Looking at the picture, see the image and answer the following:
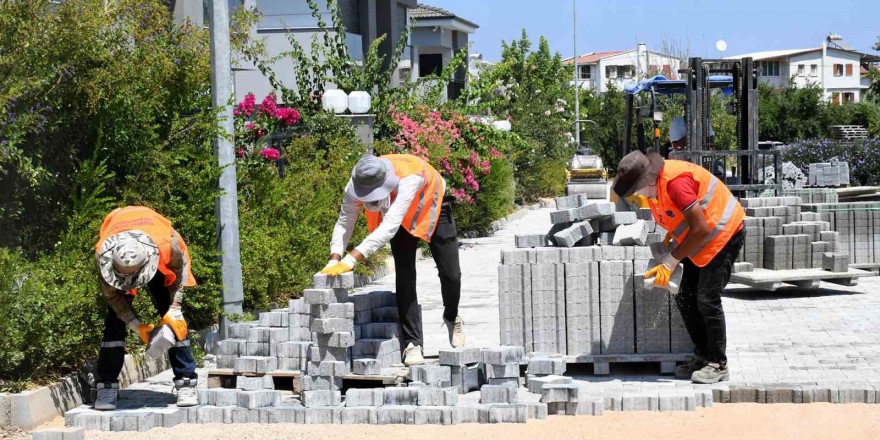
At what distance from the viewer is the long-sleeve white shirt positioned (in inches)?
320

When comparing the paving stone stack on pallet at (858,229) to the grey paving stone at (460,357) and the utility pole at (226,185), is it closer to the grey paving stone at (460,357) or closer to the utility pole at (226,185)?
the utility pole at (226,185)

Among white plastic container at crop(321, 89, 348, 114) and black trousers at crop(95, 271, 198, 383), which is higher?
white plastic container at crop(321, 89, 348, 114)

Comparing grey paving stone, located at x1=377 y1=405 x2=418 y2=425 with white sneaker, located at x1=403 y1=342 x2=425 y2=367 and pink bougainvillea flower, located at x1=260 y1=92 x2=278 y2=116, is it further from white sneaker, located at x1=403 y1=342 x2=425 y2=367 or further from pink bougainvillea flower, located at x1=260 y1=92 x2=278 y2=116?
pink bougainvillea flower, located at x1=260 y1=92 x2=278 y2=116

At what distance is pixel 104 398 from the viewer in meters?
8.09

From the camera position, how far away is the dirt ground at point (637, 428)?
722 centimetres

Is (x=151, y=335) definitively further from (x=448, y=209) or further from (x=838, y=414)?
(x=838, y=414)

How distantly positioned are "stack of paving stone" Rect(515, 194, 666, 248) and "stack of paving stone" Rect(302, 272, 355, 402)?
1.87 metres

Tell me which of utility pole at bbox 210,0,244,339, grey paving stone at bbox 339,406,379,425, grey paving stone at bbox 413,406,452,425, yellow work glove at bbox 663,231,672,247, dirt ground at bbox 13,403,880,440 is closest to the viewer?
dirt ground at bbox 13,403,880,440

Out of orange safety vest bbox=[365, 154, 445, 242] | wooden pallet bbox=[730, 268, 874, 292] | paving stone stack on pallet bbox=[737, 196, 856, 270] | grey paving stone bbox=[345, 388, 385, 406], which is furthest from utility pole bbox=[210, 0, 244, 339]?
paving stone stack on pallet bbox=[737, 196, 856, 270]

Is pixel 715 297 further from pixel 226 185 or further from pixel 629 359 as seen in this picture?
pixel 226 185

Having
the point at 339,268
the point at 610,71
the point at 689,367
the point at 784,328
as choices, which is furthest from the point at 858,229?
the point at 610,71

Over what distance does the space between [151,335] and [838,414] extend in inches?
174

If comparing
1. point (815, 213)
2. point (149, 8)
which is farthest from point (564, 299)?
point (815, 213)

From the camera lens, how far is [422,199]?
852 cm
